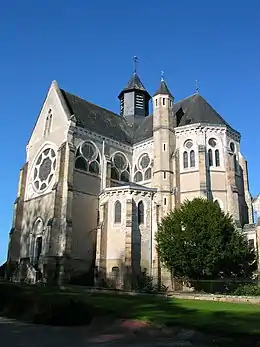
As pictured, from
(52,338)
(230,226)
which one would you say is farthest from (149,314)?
(230,226)

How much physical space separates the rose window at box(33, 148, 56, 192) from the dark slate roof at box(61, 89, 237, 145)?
18.0 ft

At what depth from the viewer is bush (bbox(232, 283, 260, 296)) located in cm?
2800

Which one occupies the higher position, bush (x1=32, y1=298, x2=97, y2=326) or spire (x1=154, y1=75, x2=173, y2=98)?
spire (x1=154, y1=75, x2=173, y2=98)

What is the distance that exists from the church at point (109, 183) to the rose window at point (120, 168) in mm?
130

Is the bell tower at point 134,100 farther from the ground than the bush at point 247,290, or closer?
farther from the ground

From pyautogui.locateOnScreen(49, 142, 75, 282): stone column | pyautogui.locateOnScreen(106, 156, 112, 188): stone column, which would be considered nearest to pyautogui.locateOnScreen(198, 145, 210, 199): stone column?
pyautogui.locateOnScreen(106, 156, 112, 188): stone column

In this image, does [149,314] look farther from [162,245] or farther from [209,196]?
[209,196]

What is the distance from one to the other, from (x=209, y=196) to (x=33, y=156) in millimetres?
22923

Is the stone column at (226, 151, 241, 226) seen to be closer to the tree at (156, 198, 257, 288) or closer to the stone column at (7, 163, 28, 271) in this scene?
Answer: the tree at (156, 198, 257, 288)

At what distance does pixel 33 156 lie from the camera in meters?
50.5

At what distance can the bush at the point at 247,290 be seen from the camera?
27995 mm

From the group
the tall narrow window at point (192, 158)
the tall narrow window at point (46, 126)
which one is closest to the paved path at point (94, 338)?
the tall narrow window at point (192, 158)

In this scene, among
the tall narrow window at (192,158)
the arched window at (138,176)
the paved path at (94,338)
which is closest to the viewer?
the paved path at (94,338)

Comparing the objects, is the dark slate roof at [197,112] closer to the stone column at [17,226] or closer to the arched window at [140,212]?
the arched window at [140,212]
